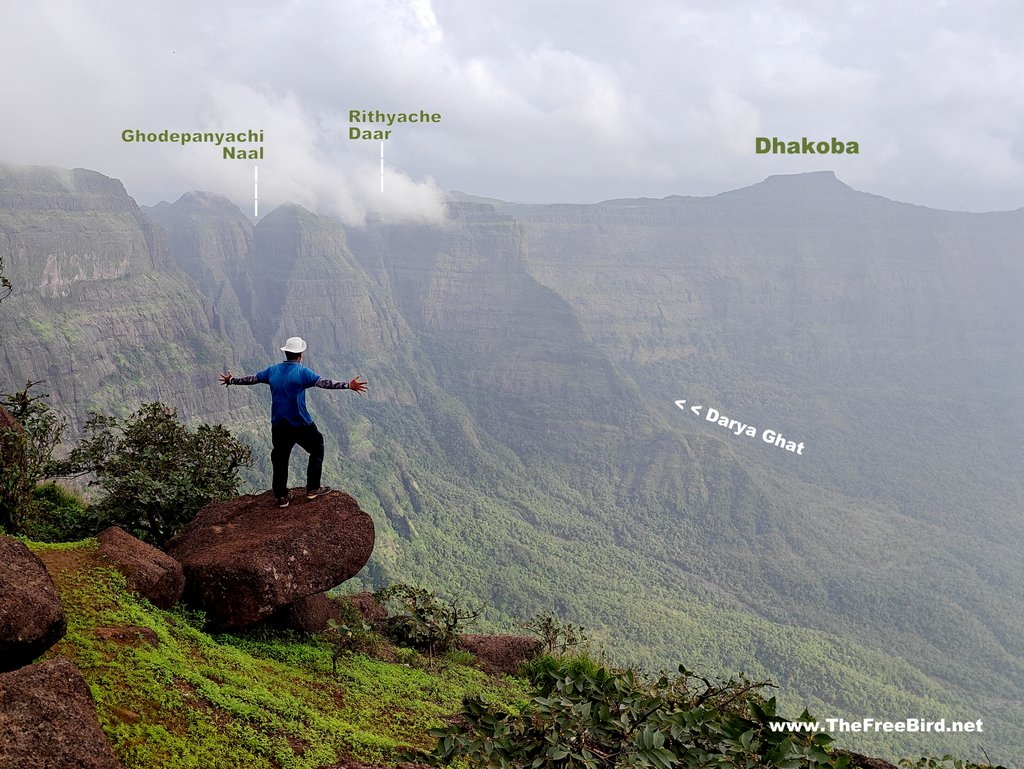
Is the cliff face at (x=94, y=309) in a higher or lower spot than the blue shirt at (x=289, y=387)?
higher

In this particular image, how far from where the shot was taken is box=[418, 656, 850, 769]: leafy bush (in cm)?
334

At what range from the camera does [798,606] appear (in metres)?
88.8

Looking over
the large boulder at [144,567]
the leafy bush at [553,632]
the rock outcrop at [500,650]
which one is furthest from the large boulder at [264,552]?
the leafy bush at [553,632]

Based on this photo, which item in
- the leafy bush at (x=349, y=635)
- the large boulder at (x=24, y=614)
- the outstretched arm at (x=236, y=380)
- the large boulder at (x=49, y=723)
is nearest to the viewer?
the large boulder at (x=49, y=723)

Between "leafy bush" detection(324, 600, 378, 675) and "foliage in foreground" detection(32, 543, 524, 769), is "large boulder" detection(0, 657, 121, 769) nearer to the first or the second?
"foliage in foreground" detection(32, 543, 524, 769)

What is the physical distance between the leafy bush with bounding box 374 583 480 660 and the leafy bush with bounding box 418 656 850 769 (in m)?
7.43

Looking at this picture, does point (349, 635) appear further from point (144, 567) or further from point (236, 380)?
point (236, 380)

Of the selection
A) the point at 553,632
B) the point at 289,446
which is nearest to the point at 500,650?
the point at 553,632

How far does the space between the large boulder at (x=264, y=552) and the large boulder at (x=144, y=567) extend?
0.44 meters

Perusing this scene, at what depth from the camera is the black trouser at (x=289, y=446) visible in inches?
410

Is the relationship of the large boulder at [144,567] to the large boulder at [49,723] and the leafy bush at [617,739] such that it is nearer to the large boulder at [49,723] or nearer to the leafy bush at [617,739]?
the large boulder at [49,723]

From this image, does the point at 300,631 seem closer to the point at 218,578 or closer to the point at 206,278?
the point at 218,578

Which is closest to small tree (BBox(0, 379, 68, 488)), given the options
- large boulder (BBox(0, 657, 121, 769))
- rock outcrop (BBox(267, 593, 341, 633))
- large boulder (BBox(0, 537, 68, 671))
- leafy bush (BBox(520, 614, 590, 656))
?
rock outcrop (BBox(267, 593, 341, 633))

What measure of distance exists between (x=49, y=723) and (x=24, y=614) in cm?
139
